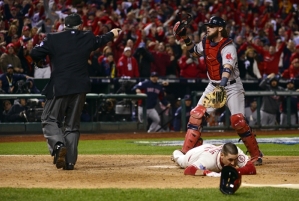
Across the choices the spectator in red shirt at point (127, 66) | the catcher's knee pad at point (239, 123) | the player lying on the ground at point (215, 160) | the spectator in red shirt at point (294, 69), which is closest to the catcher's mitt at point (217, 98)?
the catcher's knee pad at point (239, 123)

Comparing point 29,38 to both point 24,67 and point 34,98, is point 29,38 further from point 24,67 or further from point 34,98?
point 34,98

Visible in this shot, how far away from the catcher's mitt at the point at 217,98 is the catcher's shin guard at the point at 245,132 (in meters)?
0.41

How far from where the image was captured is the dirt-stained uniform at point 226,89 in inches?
401

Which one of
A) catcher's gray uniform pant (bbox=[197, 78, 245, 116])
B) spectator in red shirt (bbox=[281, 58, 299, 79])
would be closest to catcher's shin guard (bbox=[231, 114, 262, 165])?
catcher's gray uniform pant (bbox=[197, 78, 245, 116])

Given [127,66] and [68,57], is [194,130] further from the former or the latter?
[127,66]

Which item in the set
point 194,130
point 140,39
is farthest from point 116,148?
point 140,39

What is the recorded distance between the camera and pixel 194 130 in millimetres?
10211

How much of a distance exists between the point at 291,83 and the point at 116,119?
5409 millimetres

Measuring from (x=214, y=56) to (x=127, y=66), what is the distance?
10.2 m

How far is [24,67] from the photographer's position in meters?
19.4

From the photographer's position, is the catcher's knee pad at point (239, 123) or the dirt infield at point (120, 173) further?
the catcher's knee pad at point (239, 123)

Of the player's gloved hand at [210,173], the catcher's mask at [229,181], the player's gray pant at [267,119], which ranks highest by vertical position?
the catcher's mask at [229,181]

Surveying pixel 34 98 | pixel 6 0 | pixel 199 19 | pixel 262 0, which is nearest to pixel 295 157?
pixel 34 98

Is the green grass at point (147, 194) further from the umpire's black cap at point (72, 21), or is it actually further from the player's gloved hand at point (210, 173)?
the umpire's black cap at point (72, 21)
